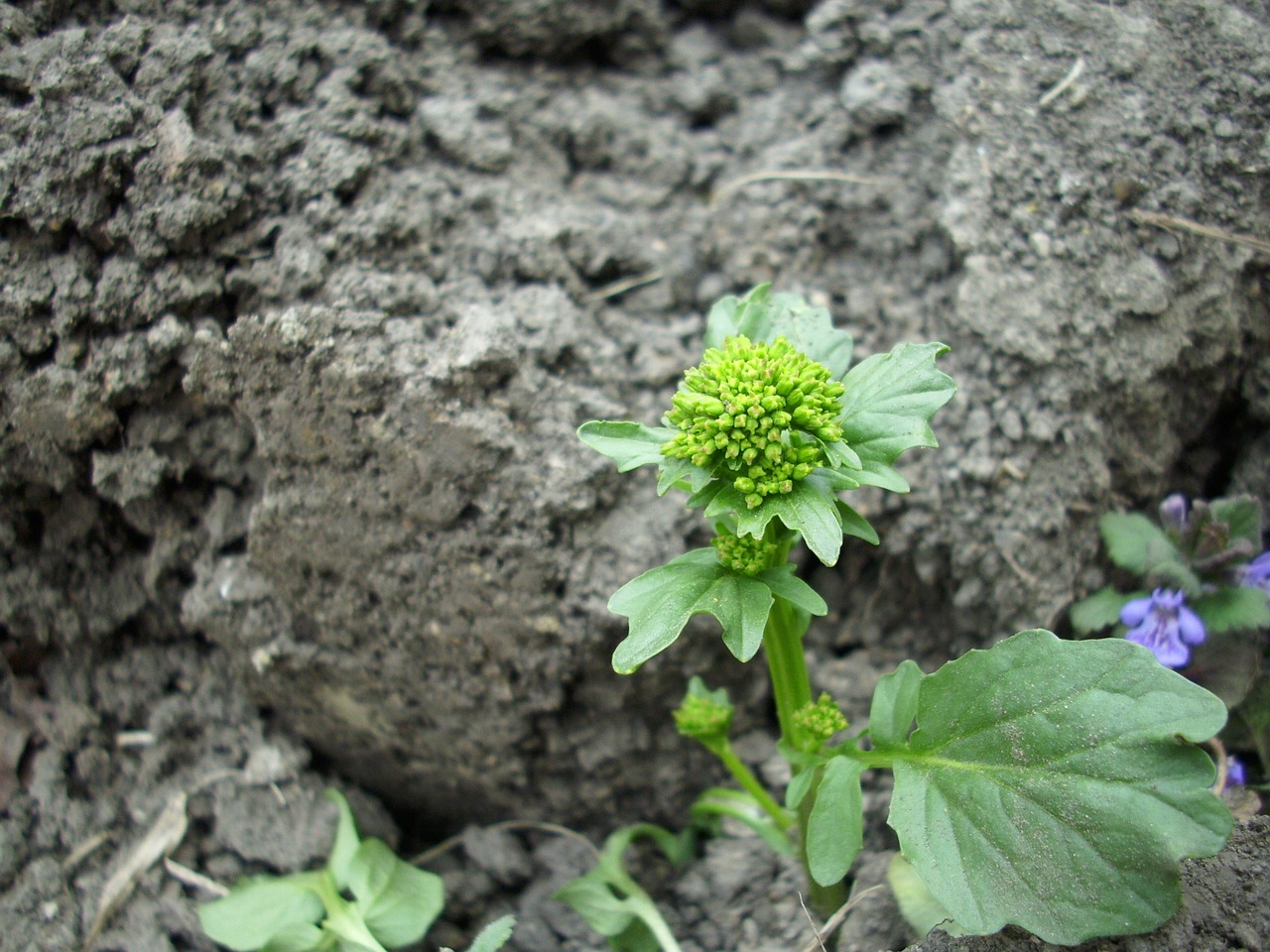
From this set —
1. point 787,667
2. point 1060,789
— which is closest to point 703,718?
point 787,667

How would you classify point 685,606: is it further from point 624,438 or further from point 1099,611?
point 1099,611

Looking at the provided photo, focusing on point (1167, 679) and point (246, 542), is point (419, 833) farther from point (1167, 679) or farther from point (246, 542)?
point (1167, 679)

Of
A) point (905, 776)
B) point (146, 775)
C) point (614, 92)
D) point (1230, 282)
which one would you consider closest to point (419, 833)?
point (146, 775)

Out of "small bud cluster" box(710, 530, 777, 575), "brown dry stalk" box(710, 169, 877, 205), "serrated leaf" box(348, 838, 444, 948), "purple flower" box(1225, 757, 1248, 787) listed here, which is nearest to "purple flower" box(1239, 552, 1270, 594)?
"purple flower" box(1225, 757, 1248, 787)

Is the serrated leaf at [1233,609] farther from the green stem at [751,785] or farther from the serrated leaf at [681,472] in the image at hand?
the serrated leaf at [681,472]

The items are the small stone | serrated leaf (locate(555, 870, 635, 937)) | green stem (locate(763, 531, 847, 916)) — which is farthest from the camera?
the small stone

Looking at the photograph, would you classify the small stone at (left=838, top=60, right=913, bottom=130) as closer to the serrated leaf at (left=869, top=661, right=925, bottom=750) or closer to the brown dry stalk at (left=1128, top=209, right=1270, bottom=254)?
the brown dry stalk at (left=1128, top=209, right=1270, bottom=254)

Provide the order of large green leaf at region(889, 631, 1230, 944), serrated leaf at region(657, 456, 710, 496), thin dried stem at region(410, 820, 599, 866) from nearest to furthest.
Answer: large green leaf at region(889, 631, 1230, 944)
serrated leaf at region(657, 456, 710, 496)
thin dried stem at region(410, 820, 599, 866)
